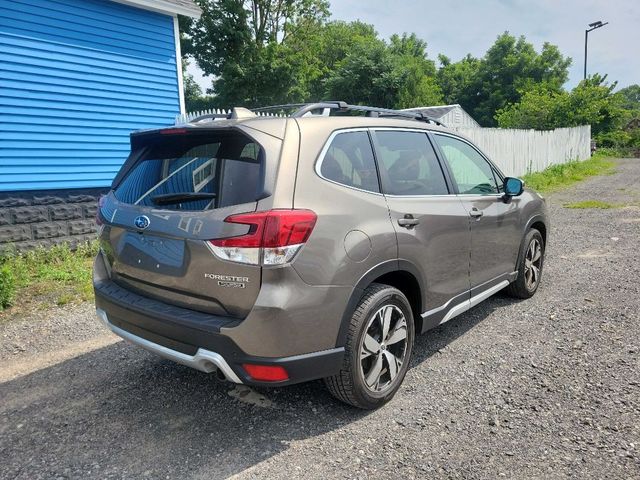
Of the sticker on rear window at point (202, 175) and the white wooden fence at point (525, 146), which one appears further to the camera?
the white wooden fence at point (525, 146)

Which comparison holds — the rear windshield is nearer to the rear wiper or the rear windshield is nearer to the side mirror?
the rear wiper

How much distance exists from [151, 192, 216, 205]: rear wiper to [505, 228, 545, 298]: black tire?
10.6 ft

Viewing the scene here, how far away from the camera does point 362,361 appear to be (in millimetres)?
2812

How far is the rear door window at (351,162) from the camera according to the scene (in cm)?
271

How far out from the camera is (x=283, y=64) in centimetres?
2820

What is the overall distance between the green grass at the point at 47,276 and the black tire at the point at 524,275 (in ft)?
14.9

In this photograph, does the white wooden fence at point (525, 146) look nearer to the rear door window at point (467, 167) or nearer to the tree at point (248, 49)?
the rear door window at point (467, 167)

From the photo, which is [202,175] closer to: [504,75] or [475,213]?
[475,213]

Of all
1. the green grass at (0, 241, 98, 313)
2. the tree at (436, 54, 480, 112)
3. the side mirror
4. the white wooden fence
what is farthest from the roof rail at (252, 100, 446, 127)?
the tree at (436, 54, 480, 112)

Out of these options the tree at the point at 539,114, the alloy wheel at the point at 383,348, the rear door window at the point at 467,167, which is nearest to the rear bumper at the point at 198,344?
the alloy wheel at the point at 383,348

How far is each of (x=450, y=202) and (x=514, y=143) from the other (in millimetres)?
14165

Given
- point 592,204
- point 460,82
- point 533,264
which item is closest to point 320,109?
point 533,264

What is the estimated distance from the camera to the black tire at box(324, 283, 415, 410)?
267 cm

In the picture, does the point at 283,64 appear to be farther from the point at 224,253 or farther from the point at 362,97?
the point at 224,253
